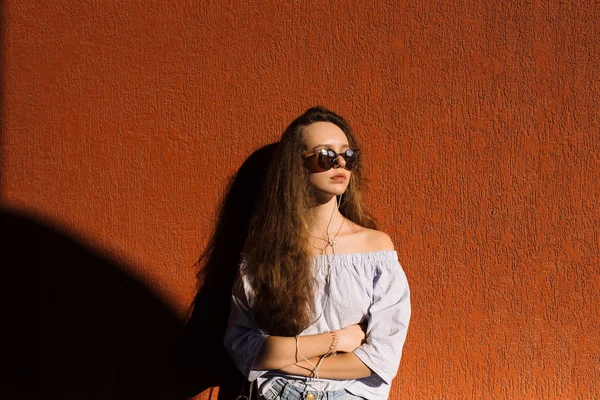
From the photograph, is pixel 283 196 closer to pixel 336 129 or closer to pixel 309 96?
pixel 336 129

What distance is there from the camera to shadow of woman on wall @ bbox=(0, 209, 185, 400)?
10.8ft

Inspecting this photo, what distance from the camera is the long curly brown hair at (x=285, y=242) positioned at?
2.63 meters

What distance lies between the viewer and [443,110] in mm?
3010

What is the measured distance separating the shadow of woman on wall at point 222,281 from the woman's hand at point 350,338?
29.8 inches

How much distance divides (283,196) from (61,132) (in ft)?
4.24

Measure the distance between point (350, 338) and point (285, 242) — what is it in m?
0.46

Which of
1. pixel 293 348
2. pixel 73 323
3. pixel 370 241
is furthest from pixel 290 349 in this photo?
pixel 73 323

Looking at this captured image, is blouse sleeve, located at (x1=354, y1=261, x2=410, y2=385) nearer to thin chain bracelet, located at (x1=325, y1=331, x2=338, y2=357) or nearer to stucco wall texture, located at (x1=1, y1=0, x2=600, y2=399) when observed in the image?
thin chain bracelet, located at (x1=325, y1=331, x2=338, y2=357)

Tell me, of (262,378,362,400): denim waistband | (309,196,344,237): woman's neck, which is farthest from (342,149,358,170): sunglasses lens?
(262,378,362,400): denim waistband

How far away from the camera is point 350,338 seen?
8.54 ft

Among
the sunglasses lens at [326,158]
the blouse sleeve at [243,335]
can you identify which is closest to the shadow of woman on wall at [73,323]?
the blouse sleeve at [243,335]

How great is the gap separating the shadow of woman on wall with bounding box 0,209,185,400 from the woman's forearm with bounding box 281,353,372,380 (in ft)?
2.94

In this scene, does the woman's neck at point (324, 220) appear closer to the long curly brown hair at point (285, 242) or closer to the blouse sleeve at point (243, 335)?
the long curly brown hair at point (285, 242)

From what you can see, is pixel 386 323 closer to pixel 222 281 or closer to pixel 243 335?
pixel 243 335
